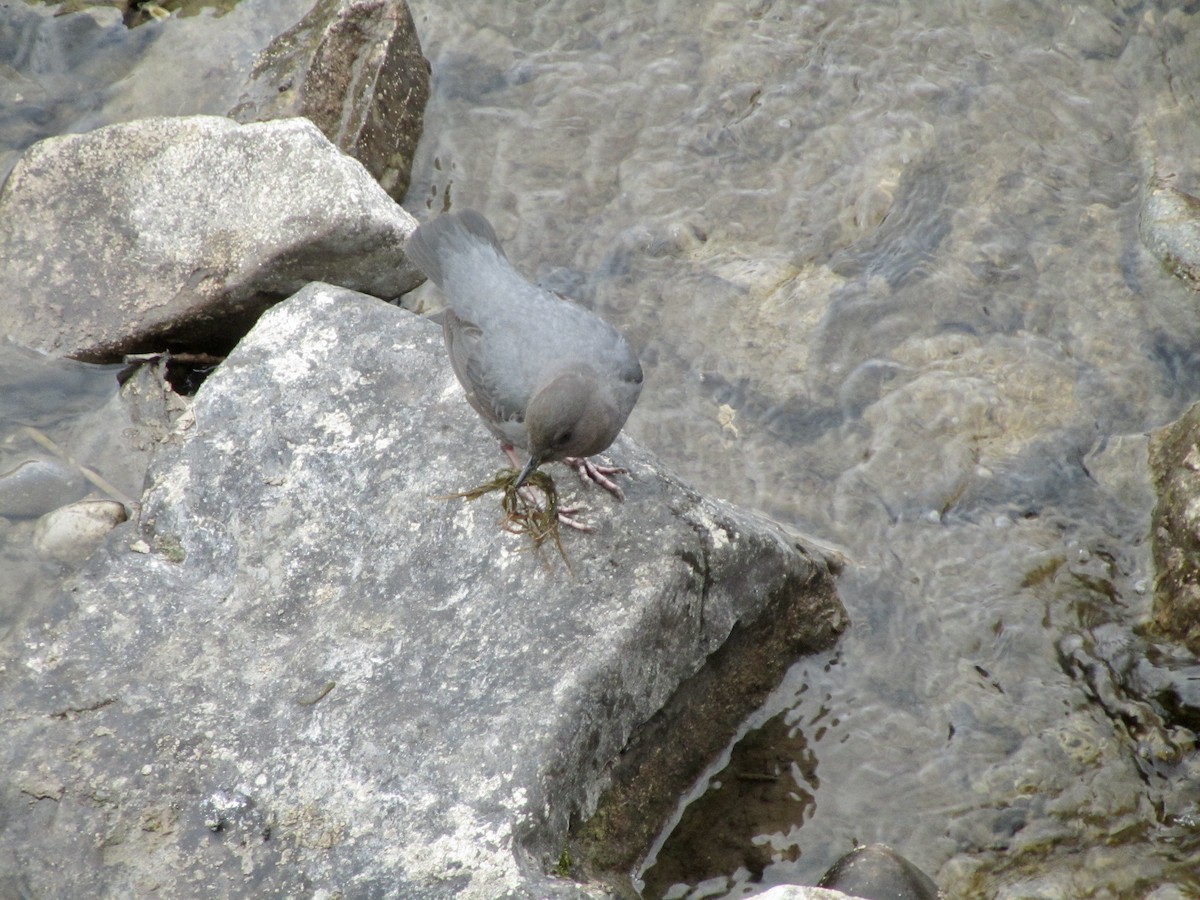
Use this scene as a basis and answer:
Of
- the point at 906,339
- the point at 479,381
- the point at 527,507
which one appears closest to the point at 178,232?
the point at 479,381

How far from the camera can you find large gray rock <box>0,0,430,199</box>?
20.7ft

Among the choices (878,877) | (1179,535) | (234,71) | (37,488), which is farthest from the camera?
(234,71)

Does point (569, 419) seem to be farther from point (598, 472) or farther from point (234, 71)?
point (234, 71)

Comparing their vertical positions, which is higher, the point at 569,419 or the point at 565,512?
the point at 569,419

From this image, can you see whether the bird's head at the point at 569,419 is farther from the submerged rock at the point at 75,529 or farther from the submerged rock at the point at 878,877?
the submerged rock at the point at 75,529

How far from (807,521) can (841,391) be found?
0.77m

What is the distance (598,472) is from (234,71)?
14.2ft

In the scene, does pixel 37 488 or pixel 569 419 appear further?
pixel 37 488

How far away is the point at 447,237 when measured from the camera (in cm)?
454

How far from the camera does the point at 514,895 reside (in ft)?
9.82

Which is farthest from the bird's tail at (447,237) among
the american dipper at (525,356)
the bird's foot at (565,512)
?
the bird's foot at (565,512)

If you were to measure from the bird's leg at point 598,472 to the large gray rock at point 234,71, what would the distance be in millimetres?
2839

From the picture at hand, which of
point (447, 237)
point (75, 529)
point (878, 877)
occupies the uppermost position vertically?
point (447, 237)

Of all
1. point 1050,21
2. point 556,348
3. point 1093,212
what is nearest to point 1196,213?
point 1093,212
